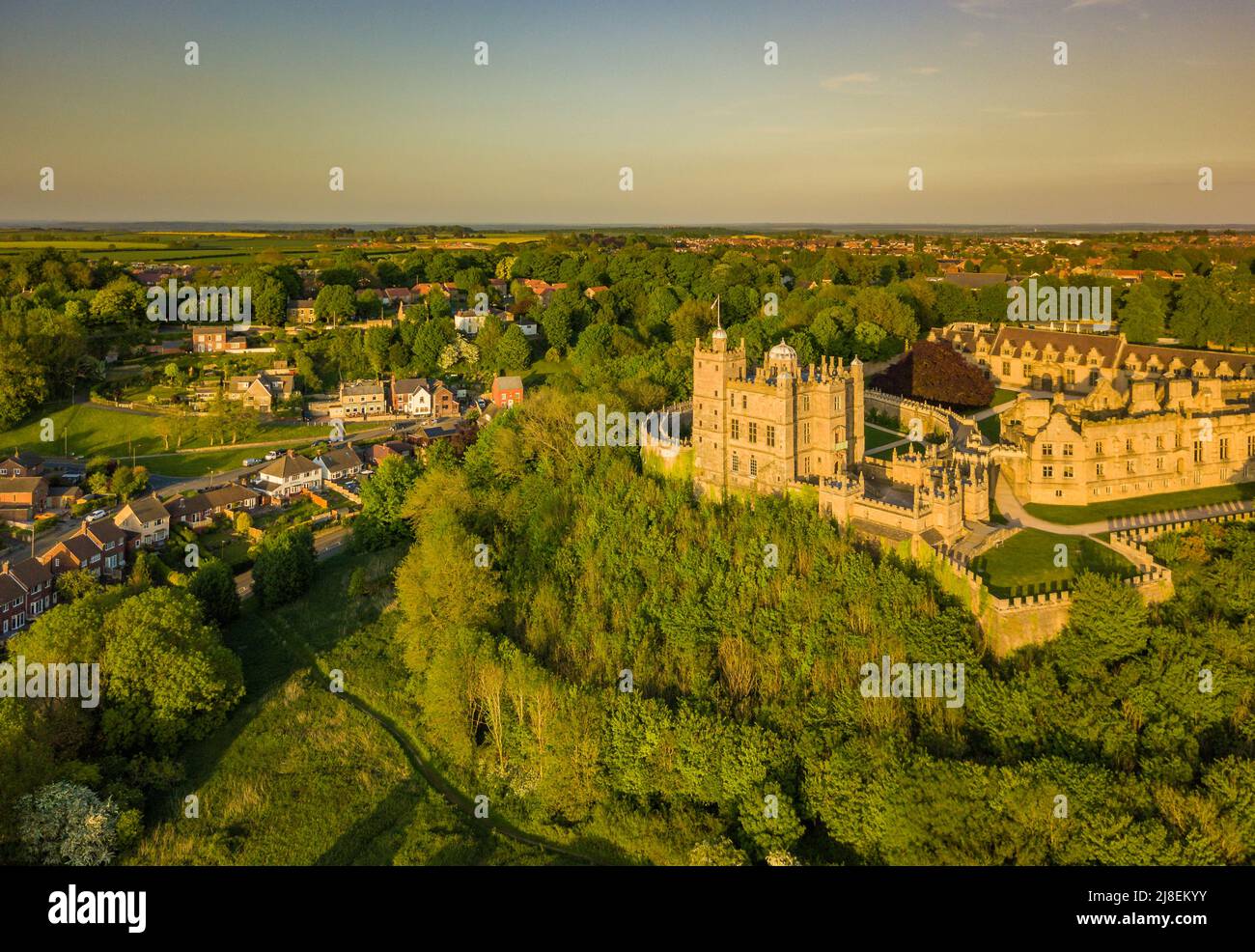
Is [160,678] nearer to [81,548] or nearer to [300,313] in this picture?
[81,548]

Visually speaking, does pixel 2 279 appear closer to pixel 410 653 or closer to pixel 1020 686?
pixel 410 653

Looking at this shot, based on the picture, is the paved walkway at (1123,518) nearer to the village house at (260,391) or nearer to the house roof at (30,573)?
the house roof at (30,573)

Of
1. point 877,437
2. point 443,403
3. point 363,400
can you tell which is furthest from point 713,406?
point 363,400

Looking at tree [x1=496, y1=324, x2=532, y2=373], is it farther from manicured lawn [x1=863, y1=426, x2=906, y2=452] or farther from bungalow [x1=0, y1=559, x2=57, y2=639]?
bungalow [x1=0, y1=559, x2=57, y2=639]

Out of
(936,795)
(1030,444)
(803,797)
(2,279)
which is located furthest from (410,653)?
(2,279)

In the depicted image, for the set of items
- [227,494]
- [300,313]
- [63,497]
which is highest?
[300,313]

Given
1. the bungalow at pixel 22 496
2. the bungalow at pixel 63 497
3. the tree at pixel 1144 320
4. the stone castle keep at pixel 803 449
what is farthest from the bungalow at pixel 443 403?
the tree at pixel 1144 320

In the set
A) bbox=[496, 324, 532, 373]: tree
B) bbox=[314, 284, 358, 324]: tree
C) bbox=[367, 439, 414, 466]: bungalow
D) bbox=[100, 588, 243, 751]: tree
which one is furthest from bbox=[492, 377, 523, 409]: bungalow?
bbox=[100, 588, 243, 751]: tree
